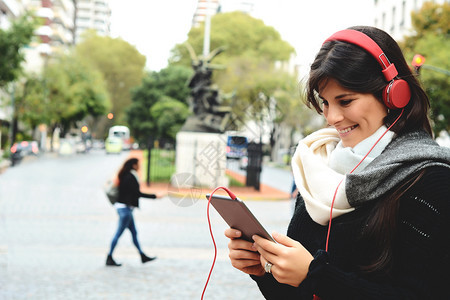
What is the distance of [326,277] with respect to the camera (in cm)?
144

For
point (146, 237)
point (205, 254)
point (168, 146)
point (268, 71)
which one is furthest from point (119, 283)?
point (268, 71)

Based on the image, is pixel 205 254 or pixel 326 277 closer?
pixel 326 277

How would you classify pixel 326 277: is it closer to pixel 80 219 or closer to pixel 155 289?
pixel 155 289

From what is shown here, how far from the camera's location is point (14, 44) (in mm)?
23109

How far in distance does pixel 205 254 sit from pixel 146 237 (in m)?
1.89

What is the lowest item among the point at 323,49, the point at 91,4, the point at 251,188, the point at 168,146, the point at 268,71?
the point at 251,188

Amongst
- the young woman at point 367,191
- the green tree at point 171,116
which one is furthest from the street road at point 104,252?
the green tree at point 171,116

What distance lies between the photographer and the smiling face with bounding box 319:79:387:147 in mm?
1582

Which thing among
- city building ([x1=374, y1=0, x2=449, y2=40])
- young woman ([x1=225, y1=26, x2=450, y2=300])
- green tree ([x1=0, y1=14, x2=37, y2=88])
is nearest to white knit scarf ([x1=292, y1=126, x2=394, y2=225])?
young woman ([x1=225, y1=26, x2=450, y2=300])

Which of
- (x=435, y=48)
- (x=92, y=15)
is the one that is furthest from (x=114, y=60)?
(x=92, y=15)

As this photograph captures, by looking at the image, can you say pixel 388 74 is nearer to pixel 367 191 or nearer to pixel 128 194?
pixel 367 191

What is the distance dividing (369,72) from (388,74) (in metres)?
0.05

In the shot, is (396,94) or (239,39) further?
(239,39)

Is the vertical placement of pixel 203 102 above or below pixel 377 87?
above
